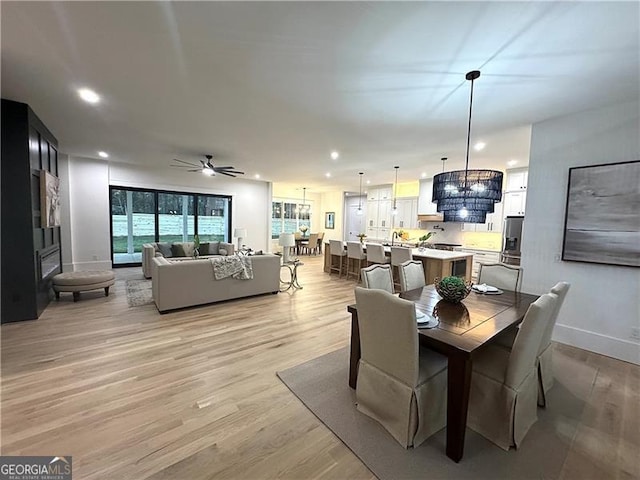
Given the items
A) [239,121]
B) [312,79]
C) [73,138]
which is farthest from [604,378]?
[73,138]

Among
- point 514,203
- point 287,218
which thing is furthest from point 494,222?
→ point 287,218

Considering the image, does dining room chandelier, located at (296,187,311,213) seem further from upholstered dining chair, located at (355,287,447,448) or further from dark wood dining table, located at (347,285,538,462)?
upholstered dining chair, located at (355,287,447,448)

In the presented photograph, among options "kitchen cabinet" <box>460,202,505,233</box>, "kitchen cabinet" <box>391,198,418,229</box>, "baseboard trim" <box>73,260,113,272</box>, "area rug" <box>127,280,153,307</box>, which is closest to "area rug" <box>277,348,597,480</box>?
"area rug" <box>127,280,153,307</box>

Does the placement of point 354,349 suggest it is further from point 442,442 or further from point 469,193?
point 469,193

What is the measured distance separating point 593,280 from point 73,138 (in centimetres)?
807

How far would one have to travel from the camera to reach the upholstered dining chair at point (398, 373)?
1.75m

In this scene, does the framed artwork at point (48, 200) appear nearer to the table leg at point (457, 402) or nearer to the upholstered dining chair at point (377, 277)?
the upholstered dining chair at point (377, 277)

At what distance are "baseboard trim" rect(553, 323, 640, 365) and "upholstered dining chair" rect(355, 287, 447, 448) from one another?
2499 mm

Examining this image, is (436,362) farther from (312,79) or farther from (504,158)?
(504,158)

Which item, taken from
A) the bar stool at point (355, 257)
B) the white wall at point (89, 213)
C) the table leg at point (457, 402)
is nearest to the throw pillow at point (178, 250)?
the white wall at point (89, 213)

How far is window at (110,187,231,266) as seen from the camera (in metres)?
7.65

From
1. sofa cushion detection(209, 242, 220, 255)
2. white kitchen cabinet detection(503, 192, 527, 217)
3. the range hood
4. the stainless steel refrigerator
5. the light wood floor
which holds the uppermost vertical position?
white kitchen cabinet detection(503, 192, 527, 217)

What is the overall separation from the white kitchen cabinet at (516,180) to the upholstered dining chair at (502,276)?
3.96 meters

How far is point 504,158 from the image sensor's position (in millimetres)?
5309
